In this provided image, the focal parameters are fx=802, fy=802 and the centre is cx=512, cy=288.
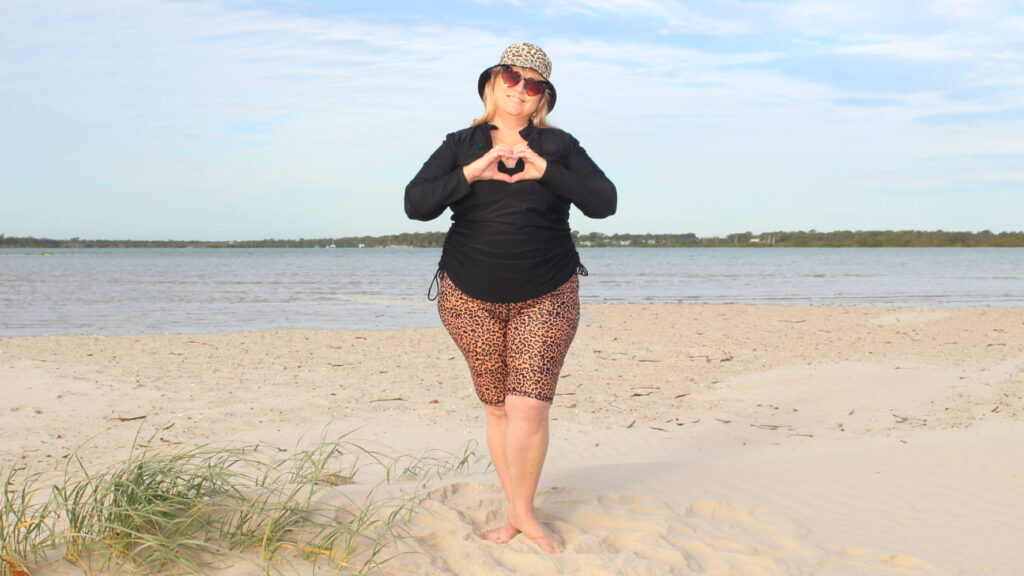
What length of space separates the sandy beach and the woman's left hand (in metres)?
1.51

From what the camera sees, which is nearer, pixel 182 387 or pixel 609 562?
pixel 609 562

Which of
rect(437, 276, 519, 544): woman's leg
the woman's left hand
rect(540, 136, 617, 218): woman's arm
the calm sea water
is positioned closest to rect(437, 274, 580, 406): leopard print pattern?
rect(437, 276, 519, 544): woman's leg

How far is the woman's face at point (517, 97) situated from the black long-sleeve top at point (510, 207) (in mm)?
89

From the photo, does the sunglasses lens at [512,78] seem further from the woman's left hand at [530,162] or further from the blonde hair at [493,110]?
the woman's left hand at [530,162]

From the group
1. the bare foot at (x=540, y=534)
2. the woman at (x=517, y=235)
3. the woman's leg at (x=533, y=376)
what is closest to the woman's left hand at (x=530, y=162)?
the woman at (x=517, y=235)

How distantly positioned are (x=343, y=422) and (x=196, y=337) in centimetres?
677

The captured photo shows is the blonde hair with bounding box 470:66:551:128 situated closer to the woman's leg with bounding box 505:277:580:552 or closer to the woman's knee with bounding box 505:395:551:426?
the woman's leg with bounding box 505:277:580:552

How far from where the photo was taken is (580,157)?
3.28 m

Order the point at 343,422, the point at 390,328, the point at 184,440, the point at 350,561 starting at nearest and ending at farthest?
1. the point at 350,561
2. the point at 184,440
3. the point at 343,422
4. the point at 390,328

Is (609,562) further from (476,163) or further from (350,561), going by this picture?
(476,163)

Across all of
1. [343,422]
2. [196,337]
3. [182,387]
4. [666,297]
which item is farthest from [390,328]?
[666,297]

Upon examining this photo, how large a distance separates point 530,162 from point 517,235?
0.30 m

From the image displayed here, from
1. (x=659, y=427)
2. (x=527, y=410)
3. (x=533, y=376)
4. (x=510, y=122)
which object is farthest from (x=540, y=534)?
(x=659, y=427)

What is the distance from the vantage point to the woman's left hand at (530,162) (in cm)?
304
